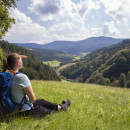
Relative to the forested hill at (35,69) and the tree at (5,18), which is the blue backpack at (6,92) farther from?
the forested hill at (35,69)

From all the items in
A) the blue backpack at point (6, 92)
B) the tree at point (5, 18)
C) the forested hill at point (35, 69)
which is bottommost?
the forested hill at point (35, 69)

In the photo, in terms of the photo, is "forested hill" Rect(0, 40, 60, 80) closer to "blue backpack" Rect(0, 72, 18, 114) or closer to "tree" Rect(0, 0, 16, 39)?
"tree" Rect(0, 0, 16, 39)

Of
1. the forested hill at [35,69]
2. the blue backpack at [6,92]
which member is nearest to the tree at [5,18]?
the blue backpack at [6,92]

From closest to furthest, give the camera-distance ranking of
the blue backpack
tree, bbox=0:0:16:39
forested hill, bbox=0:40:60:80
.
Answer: the blue backpack < tree, bbox=0:0:16:39 < forested hill, bbox=0:40:60:80

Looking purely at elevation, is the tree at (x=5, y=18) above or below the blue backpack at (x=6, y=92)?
above

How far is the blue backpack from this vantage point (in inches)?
134

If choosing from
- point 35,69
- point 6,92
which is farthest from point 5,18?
point 35,69

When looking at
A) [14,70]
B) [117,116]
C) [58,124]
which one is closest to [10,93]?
[14,70]

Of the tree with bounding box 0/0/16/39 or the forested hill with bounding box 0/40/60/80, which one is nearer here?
the tree with bounding box 0/0/16/39

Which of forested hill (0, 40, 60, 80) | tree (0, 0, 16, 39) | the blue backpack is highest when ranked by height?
tree (0, 0, 16, 39)

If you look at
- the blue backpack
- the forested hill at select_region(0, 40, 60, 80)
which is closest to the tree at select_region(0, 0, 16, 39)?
the blue backpack

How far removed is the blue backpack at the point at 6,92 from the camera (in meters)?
3.41

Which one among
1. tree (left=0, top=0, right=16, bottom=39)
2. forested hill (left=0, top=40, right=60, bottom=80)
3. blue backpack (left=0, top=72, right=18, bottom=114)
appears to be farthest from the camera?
forested hill (left=0, top=40, right=60, bottom=80)

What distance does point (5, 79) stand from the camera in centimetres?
342
